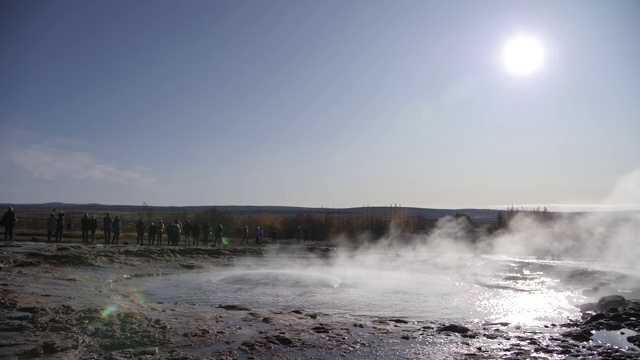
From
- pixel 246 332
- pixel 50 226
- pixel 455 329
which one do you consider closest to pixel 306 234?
pixel 50 226

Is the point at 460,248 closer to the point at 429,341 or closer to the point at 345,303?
the point at 345,303

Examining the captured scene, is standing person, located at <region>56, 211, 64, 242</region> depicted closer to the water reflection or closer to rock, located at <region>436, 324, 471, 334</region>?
the water reflection

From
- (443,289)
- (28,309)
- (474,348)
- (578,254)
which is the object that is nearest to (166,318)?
(28,309)

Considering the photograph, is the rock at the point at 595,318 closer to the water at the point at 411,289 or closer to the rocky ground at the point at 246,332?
the rocky ground at the point at 246,332

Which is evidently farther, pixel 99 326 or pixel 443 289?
pixel 443 289

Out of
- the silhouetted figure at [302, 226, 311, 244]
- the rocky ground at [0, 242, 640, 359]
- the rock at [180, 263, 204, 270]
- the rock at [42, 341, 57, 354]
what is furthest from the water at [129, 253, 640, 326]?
the silhouetted figure at [302, 226, 311, 244]

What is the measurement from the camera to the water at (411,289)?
434 inches

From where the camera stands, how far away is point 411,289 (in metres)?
14.6


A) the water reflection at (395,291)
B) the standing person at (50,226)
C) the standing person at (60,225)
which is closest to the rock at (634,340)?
the water reflection at (395,291)

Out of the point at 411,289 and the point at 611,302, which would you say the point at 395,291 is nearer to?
the point at 411,289

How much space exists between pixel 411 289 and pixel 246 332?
7.90 m

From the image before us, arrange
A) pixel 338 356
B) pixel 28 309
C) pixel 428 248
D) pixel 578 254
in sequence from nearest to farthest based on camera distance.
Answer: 1. pixel 338 356
2. pixel 28 309
3. pixel 578 254
4. pixel 428 248

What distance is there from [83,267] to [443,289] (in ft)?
39.4

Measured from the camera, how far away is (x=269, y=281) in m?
14.9
